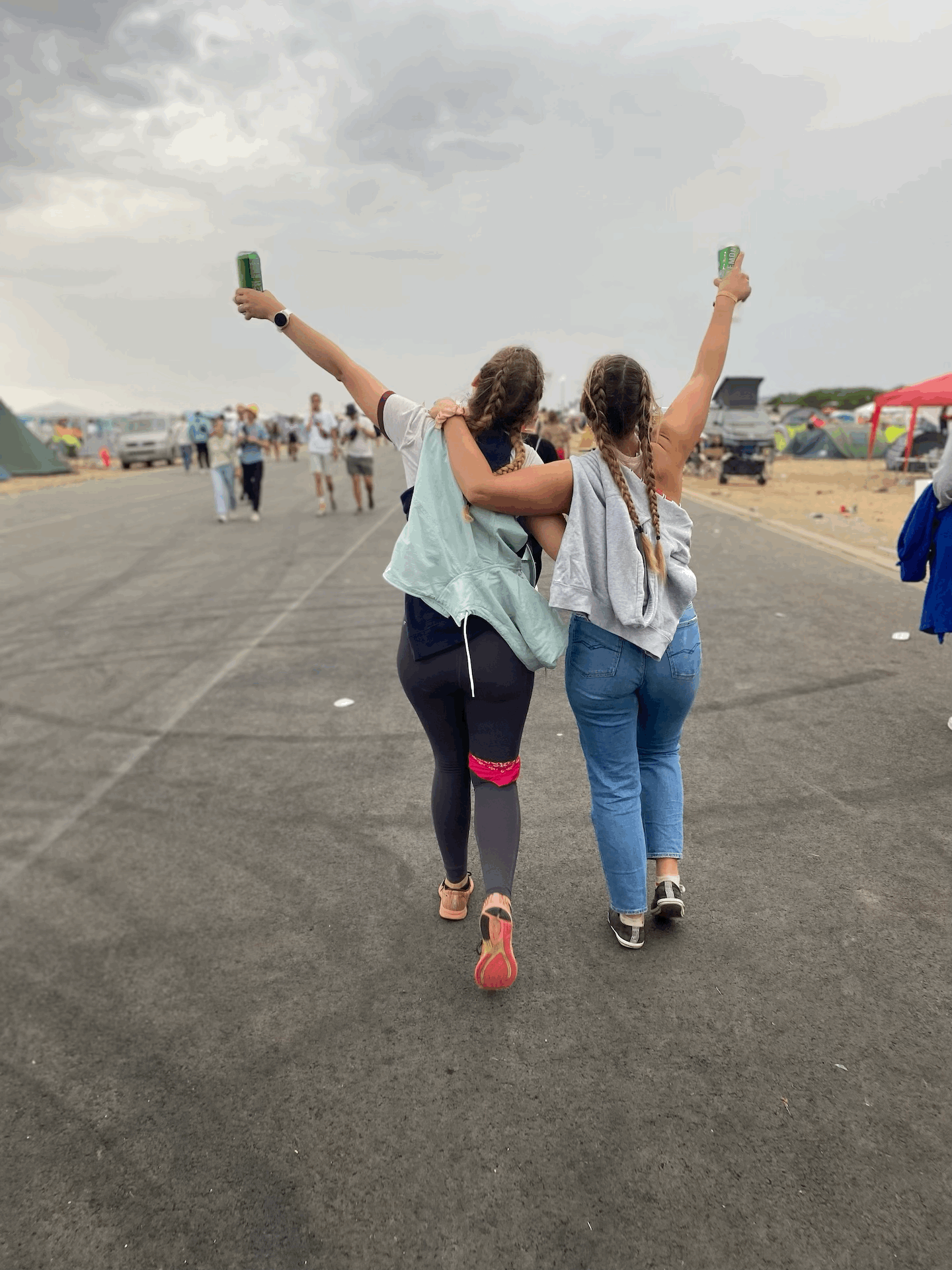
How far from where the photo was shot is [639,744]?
2.85 m

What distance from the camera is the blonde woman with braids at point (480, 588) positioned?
2434 mm

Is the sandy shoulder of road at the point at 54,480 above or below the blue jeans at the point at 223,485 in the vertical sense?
below

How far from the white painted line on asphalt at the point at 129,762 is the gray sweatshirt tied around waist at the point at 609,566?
278 centimetres

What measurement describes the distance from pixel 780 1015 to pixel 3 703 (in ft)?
17.8

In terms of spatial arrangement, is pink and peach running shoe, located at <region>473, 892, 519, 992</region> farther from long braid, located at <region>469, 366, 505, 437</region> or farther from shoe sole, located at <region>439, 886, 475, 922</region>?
long braid, located at <region>469, 366, 505, 437</region>

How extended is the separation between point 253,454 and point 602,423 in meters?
12.7

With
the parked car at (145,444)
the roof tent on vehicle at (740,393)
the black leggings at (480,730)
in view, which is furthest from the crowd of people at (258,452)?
the parked car at (145,444)

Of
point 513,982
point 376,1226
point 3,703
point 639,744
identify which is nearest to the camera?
point 376,1226

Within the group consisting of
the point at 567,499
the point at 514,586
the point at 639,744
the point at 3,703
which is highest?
the point at 567,499

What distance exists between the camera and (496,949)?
2520 millimetres

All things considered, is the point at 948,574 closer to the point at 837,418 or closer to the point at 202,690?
the point at 202,690

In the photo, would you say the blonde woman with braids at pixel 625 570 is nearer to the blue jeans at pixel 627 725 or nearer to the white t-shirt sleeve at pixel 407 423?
the blue jeans at pixel 627 725

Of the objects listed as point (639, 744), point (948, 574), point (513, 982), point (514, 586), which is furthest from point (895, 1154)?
point (948, 574)

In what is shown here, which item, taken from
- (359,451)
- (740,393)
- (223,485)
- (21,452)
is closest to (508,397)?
(359,451)
